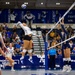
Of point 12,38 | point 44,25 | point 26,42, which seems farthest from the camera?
point 44,25

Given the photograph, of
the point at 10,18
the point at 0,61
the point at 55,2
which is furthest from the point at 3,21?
the point at 0,61

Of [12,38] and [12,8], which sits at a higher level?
[12,8]

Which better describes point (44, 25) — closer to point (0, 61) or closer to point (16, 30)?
point (16, 30)

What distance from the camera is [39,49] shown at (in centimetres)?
2103

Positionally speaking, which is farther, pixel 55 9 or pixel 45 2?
pixel 55 9

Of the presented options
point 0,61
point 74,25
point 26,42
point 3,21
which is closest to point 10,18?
point 3,21

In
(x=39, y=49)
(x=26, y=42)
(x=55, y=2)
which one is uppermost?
(x=55, y=2)

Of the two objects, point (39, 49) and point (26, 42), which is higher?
point (26, 42)

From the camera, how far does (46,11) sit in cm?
2758

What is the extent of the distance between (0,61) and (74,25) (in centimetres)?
1266

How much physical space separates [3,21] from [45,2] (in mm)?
4570

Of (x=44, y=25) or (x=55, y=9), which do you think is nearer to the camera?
(x=44, y=25)

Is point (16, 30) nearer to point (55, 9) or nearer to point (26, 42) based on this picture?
point (55, 9)

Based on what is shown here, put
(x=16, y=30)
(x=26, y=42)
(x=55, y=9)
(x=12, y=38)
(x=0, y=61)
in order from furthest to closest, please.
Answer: (x=55, y=9), (x=16, y=30), (x=12, y=38), (x=0, y=61), (x=26, y=42)
